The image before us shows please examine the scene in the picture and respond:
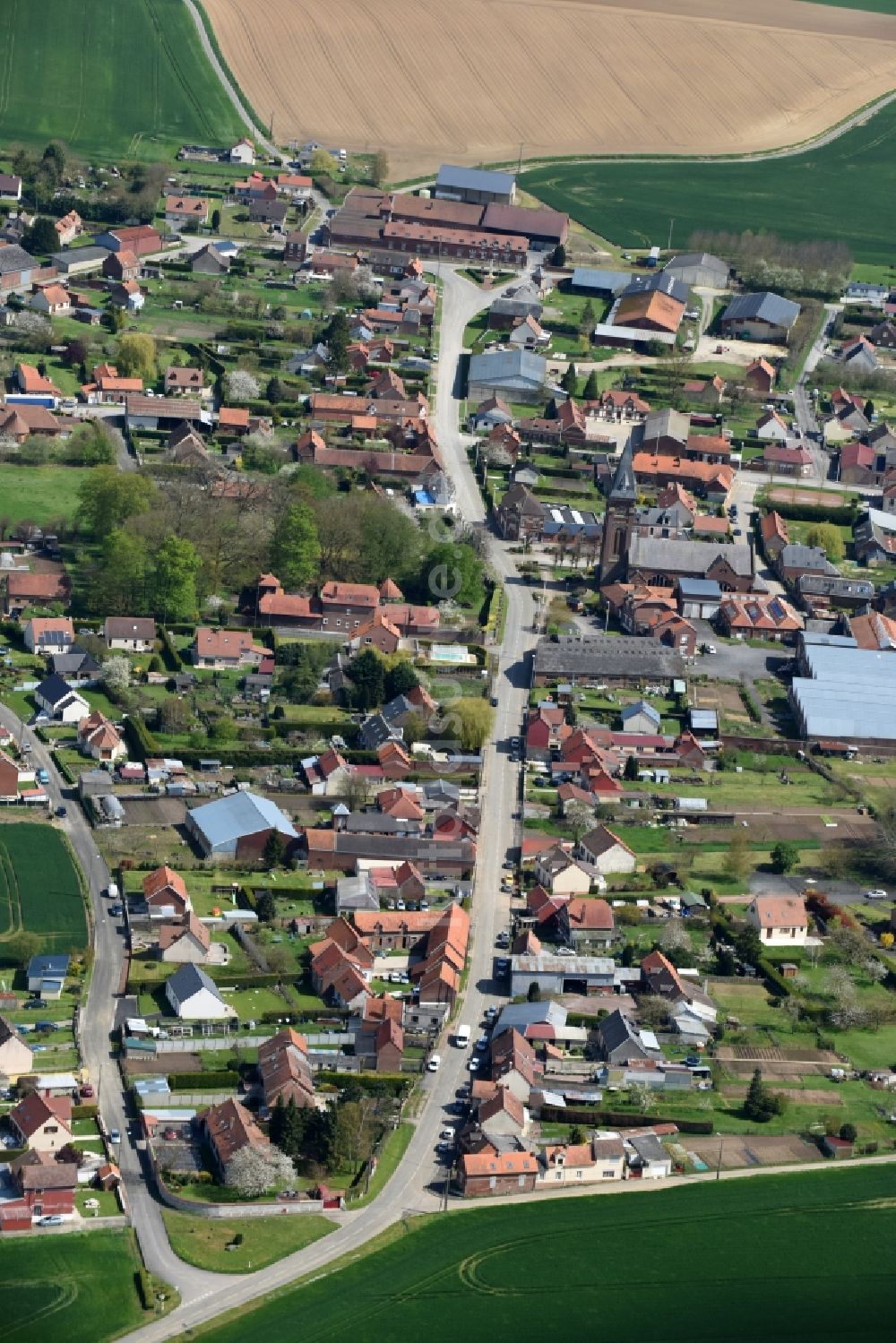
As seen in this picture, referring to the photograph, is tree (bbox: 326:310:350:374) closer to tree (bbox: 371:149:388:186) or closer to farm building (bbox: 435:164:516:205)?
farm building (bbox: 435:164:516:205)

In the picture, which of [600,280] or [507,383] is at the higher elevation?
[600,280]

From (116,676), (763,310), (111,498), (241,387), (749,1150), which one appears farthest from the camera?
(763,310)

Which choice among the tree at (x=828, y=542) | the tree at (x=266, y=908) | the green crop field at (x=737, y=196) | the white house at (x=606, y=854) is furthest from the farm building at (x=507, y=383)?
the tree at (x=266, y=908)

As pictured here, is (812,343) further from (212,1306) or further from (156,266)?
(212,1306)

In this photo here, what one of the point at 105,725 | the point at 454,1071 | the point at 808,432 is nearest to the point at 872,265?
the point at 808,432

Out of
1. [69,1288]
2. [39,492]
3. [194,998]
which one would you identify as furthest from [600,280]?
[69,1288]

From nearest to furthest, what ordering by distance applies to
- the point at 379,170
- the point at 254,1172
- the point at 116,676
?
the point at 254,1172, the point at 116,676, the point at 379,170

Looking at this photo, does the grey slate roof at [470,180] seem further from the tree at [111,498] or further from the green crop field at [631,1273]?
the green crop field at [631,1273]

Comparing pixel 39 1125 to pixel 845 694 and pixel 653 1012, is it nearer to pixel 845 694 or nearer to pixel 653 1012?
pixel 653 1012

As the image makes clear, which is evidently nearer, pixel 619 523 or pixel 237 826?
pixel 237 826
